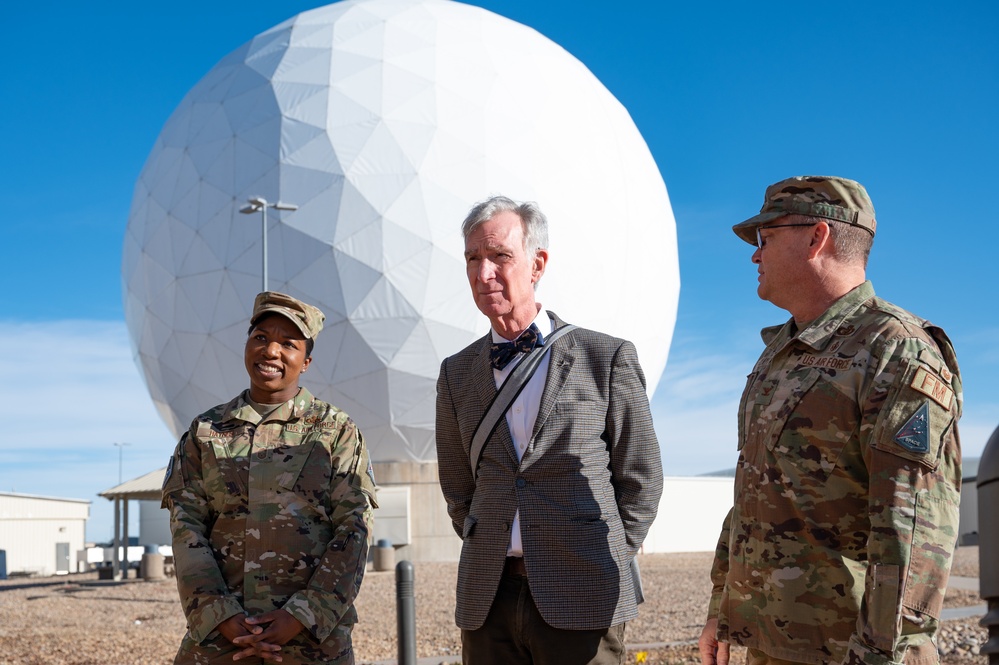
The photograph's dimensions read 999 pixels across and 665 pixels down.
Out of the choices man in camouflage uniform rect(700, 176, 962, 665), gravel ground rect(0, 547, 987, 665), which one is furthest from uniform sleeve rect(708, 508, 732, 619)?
gravel ground rect(0, 547, 987, 665)

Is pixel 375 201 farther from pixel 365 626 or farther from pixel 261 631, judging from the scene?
pixel 261 631

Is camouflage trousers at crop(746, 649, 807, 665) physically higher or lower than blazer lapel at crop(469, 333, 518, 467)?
lower

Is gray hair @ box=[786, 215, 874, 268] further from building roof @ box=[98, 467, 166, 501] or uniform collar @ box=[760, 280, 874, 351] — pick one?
building roof @ box=[98, 467, 166, 501]

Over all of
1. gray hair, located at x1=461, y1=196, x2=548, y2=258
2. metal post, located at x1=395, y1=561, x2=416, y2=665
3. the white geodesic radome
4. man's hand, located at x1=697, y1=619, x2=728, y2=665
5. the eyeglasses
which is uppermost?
the white geodesic radome

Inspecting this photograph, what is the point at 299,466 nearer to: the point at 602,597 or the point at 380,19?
the point at 602,597

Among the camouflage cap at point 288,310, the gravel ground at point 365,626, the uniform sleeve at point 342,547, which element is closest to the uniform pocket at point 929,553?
the uniform sleeve at point 342,547

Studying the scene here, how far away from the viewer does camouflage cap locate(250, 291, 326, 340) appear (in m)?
3.67

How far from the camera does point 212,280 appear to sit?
20734mm

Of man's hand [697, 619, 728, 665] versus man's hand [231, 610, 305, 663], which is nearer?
man's hand [697, 619, 728, 665]

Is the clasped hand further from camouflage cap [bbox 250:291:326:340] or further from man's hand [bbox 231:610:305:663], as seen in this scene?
camouflage cap [bbox 250:291:326:340]

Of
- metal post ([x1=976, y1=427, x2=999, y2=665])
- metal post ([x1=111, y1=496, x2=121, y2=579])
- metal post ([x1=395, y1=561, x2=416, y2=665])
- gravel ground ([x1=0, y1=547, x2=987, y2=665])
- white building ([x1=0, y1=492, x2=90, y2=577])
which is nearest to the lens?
metal post ([x1=976, y1=427, x2=999, y2=665])

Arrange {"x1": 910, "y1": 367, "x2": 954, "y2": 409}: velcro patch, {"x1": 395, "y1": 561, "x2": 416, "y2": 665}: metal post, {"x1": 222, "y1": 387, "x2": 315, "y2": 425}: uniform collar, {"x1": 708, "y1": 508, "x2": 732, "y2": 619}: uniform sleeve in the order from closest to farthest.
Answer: {"x1": 910, "y1": 367, "x2": 954, "y2": 409}: velcro patch
{"x1": 708, "y1": 508, "x2": 732, "y2": 619}: uniform sleeve
{"x1": 222, "y1": 387, "x2": 315, "y2": 425}: uniform collar
{"x1": 395, "y1": 561, "x2": 416, "y2": 665}: metal post

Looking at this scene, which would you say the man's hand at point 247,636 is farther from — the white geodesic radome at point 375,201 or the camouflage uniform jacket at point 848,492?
the white geodesic radome at point 375,201

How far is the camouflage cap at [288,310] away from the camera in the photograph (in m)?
3.67
